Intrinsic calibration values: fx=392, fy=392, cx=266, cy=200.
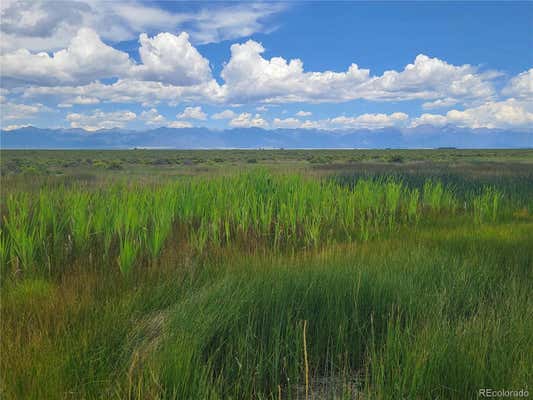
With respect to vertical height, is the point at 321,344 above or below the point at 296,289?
below

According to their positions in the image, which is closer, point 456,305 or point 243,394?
point 243,394

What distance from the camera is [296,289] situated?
3.29m

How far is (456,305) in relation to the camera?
3408mm

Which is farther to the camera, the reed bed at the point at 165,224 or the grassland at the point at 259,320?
the reed bed at the point at 165,224

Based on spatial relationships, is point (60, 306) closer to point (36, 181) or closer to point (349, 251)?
point (349, 251)

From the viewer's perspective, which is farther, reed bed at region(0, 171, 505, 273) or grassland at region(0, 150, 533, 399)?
reed bed at region(0, 171, 505, 273)

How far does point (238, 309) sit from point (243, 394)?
2.32ft

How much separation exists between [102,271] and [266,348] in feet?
8.43

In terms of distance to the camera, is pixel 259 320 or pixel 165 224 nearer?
pixel 259 320

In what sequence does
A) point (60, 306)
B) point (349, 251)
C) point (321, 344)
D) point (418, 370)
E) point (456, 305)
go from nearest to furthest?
point (418, 370) < point (321, 344) < point (60, 306) < point (456, 305) < point (349, 251)

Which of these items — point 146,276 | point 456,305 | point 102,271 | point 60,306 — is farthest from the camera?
point 102,271

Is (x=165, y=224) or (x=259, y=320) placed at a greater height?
(x=165, y=224)

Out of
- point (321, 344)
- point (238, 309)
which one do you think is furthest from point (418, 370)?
point (238, 309)

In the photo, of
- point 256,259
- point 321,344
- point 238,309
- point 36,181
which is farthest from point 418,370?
point 36,181
